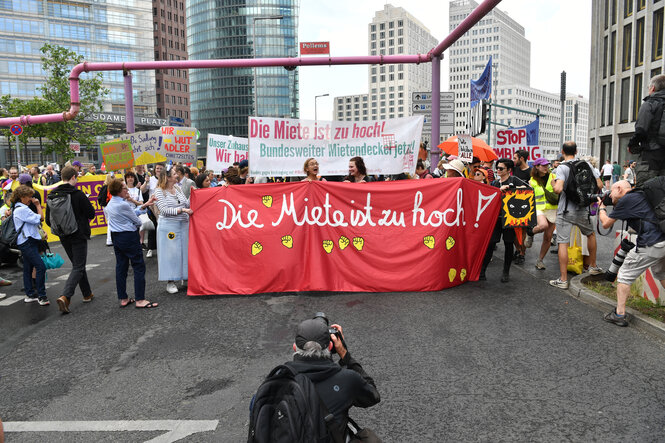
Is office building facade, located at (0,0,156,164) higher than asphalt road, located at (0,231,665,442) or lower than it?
higher

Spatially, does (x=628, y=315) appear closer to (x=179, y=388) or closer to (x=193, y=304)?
(x=179, y=388)

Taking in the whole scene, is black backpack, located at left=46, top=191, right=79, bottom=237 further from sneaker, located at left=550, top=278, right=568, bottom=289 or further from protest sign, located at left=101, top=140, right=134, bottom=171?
sneaker, located at left=550, top=278, right=568, bottom=289

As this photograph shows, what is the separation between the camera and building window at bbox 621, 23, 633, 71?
38688mm

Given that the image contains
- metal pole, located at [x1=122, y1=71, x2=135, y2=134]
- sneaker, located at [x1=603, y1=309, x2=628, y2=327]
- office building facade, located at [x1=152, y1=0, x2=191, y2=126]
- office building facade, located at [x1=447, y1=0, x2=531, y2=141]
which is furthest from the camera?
office building facade, located at [x1=447, y1=0, x2=531, y2=141]

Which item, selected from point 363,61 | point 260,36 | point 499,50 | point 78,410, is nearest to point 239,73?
point 260,36

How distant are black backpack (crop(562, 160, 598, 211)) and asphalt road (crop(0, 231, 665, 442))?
53.0 inches

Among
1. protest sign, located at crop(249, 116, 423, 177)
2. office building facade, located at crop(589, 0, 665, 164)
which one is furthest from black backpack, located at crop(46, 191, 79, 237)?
office building facade, located at crop(589, 0, 665, 164)

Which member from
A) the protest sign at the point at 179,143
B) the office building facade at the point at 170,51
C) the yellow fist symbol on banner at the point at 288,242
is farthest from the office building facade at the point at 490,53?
the yellow fist symbol on banner at the point at 288,242

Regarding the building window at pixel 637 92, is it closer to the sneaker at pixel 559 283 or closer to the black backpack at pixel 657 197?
the sneaker at pixel 559 283

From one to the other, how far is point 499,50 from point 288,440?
495ft

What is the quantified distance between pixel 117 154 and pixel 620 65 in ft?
133

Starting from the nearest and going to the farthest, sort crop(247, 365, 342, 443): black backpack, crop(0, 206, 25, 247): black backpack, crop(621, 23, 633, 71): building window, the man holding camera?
crop(247, 365, 342, 443): black backpack, the man holding camera, crop(0, 206, 25, 247): black backpack, crop(621, 23, 633, 71): building window

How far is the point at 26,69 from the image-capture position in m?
72.1

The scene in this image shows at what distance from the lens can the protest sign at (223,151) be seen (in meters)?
14.1
